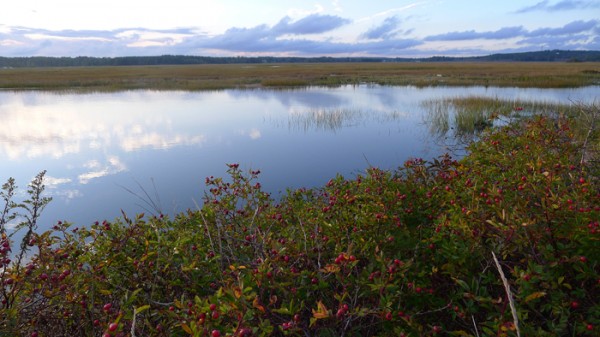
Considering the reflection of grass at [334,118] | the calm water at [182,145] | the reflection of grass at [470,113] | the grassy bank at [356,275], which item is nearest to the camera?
the grassy bank at [356,275]

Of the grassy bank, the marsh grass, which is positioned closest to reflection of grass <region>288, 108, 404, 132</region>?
the marsh grass

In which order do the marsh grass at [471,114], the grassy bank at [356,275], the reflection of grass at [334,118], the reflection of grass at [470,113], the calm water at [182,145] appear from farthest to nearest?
the reflection of grass at [334,118] < the reflection of grass at [470,113] < the marsh grass at [471,114] < the calm water at [182,145] < the grassy bank at [356,275]

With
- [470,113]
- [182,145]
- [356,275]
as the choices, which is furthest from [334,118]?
[356,275]

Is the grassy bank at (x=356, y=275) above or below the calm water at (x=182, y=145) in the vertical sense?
above

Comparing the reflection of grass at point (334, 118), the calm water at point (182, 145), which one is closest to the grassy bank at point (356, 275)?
the calm water at point (182, 145)

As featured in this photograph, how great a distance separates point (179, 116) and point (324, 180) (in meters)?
13.5

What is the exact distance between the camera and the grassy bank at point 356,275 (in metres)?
2.23

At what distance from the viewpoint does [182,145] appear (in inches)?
606

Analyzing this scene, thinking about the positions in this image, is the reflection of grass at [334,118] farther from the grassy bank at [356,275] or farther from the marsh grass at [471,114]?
the grassy bank at [356,275]

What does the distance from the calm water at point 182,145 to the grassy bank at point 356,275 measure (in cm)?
286

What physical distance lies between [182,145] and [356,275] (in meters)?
13.5

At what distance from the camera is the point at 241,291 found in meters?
2.09

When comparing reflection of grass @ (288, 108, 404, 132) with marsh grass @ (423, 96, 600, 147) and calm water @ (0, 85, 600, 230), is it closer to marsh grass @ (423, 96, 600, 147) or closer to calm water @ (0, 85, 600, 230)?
calm water @ (0, 85, 600, 230)

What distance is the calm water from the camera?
10.5 meters
